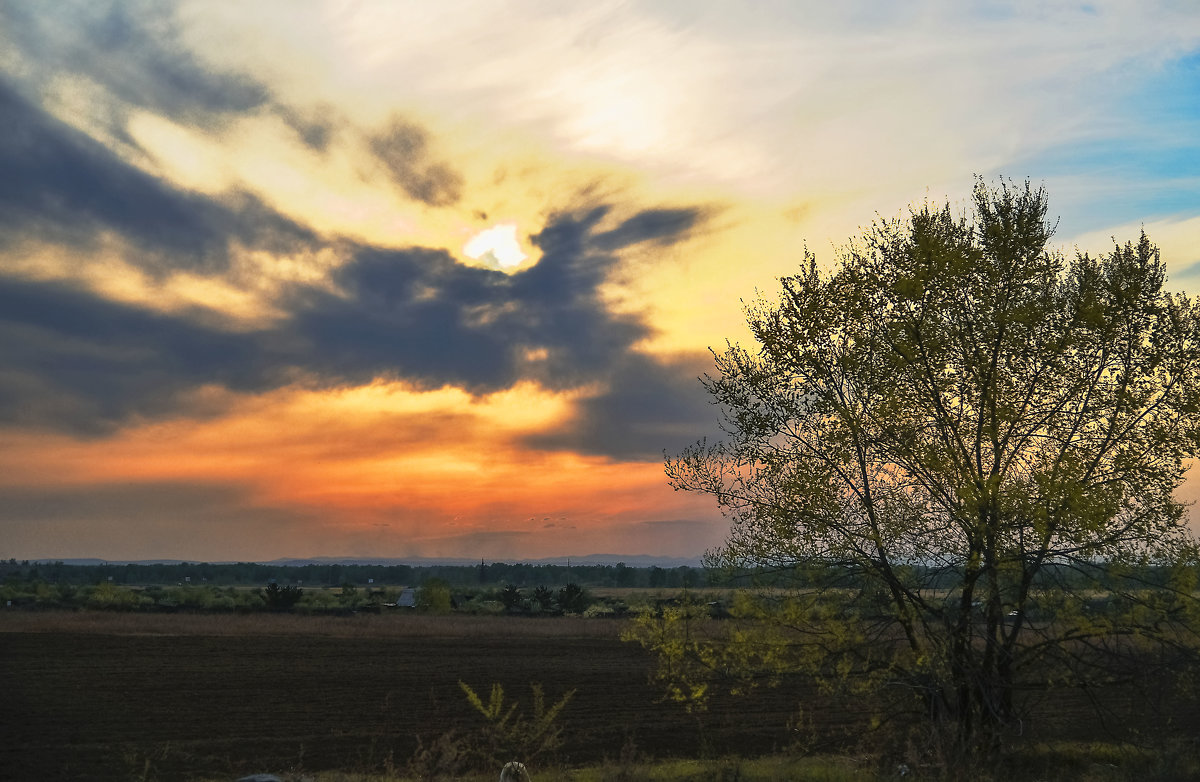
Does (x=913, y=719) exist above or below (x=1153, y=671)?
below

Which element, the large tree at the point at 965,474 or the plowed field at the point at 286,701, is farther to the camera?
the plowed field at the point at 286,701

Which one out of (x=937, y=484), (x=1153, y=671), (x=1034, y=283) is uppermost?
(x=1034, y=283)

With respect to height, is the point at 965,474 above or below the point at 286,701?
above

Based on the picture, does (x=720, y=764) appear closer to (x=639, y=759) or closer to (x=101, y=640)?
(x=639, y=759)

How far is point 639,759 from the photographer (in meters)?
23.2

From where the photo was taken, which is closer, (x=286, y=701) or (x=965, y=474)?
(x=965, y=474)

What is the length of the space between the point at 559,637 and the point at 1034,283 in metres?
54.7

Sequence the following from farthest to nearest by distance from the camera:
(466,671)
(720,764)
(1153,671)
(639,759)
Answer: (466,671) < (639,759) < (720,764) < (1153,671)

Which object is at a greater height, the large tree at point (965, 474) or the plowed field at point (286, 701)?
the large tree at point (965, 474)

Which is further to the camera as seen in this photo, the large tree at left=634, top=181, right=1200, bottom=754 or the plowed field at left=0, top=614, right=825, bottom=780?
the plowed field at left=0, top=614, right=825, bottom=780

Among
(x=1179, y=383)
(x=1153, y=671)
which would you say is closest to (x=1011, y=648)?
(x=1153, y=671)

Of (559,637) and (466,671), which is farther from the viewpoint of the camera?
(559,637)

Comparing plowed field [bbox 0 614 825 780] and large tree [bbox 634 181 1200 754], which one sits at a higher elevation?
large tree [bbox 634 181 1200 754]

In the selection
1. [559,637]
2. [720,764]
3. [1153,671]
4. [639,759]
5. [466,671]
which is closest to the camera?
[1153,671]
